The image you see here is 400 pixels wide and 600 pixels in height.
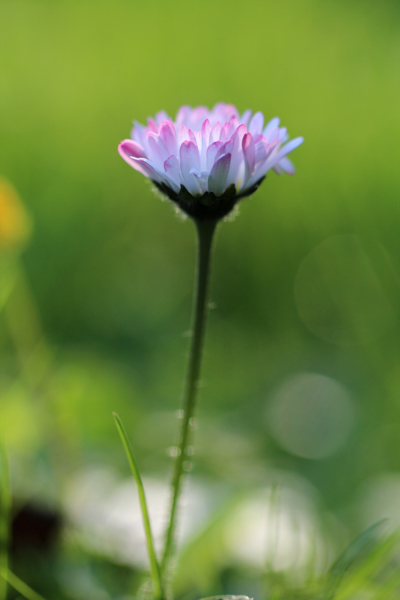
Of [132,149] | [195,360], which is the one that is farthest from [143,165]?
[195,360]

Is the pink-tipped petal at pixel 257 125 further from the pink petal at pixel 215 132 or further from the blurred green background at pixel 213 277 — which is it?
the blurred green background at pixel 213 277

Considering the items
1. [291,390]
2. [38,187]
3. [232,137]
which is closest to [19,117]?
[38,187]

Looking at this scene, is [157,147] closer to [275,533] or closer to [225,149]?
[225,149]

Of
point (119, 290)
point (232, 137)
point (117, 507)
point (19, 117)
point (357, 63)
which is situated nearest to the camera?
point (232, 137)

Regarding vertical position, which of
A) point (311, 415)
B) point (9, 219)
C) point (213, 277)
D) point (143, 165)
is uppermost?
point (143, 165)

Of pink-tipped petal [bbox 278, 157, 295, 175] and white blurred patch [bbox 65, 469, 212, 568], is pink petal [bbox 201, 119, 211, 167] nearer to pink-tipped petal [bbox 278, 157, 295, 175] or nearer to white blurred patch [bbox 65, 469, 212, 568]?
pink-tipped petal [bbox 278, 157, 295, 175]

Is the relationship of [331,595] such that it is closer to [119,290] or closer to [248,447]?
[248,447]
